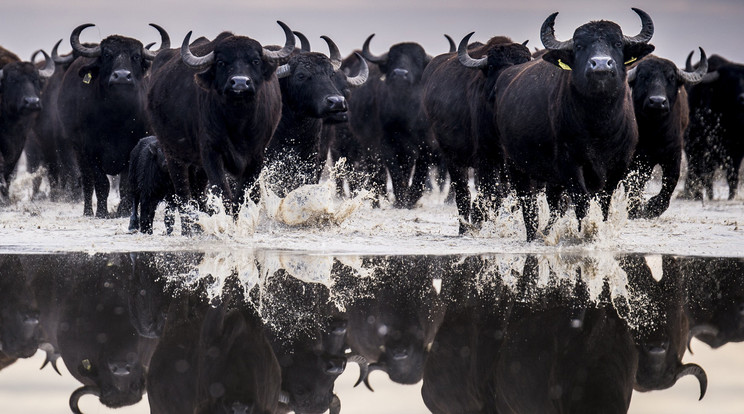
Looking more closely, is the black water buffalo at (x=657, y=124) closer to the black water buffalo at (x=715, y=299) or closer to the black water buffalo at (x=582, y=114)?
the black water buffalo at (x=582, y=114)

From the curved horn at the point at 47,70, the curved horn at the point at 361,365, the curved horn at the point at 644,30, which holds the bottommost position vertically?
the curved horn at the point at 361,365

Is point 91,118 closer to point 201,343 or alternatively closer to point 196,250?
point 196,250

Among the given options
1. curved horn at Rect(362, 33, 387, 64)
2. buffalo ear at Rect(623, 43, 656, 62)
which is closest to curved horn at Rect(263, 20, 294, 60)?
buffalo ear at Rect(623, 43, 656, 62)

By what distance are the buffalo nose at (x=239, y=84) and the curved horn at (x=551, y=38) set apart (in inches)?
110

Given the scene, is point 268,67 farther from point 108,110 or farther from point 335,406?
point 335,406

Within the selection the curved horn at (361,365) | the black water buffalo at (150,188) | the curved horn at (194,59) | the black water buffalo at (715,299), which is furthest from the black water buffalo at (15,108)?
the curved horn at (361,365)

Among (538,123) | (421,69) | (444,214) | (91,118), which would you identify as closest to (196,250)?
(538,123)

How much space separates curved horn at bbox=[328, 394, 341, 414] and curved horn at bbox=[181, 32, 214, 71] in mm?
6597

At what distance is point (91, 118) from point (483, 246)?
22.6 ft

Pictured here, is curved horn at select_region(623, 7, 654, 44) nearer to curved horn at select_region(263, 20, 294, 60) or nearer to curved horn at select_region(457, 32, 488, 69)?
curved horn at select_region(457, 32, 488, 69)

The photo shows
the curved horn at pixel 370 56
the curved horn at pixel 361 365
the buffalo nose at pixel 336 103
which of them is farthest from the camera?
the curved horn at pixel 370 56

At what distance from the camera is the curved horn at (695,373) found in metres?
4.85

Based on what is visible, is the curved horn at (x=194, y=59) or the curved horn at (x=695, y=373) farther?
the curved horn at (x=194, y=59)

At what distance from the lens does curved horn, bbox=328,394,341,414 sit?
4.45m
